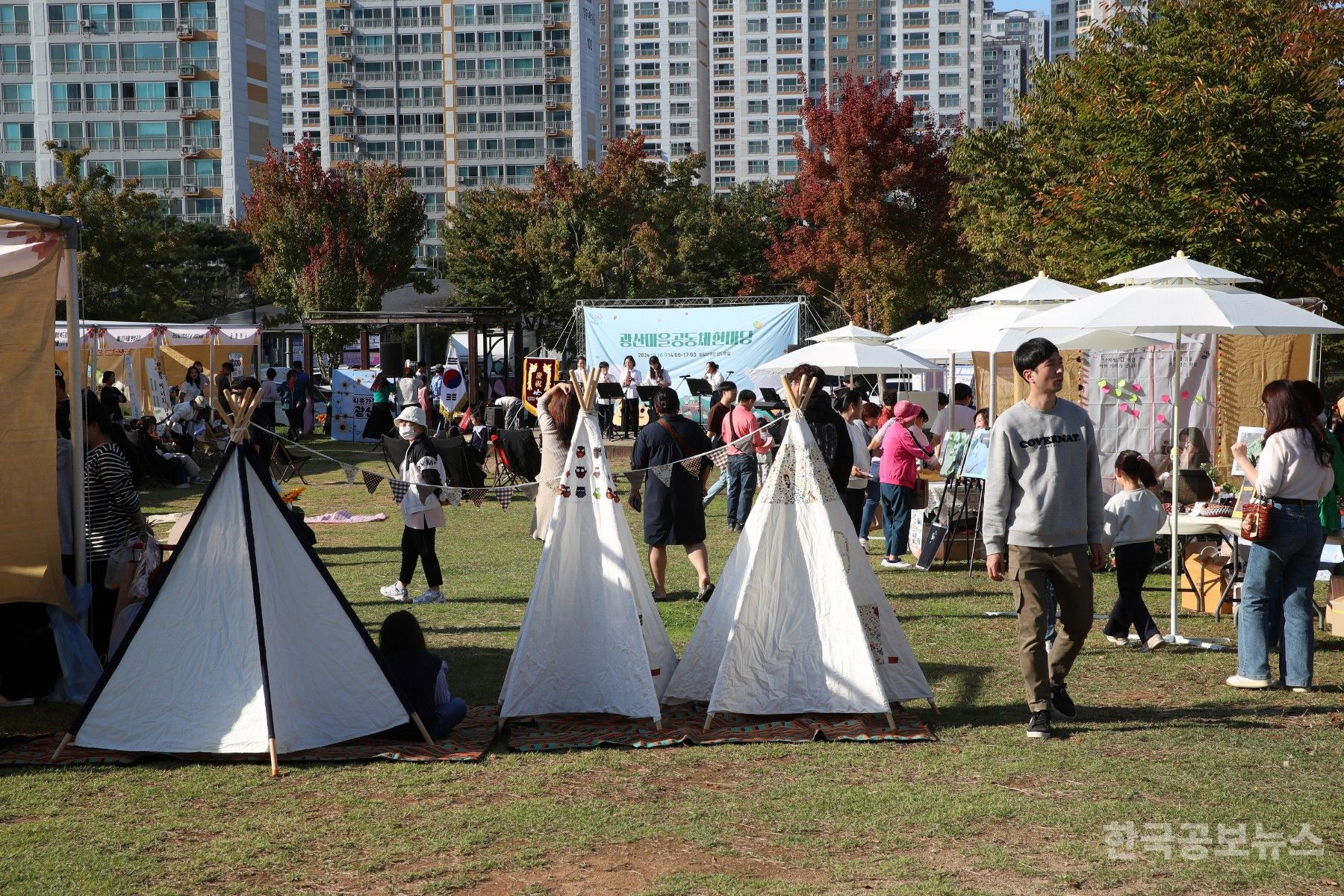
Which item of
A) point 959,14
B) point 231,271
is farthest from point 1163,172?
point 959,14

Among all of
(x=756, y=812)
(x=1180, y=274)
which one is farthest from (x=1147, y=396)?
(x=756, y=812)

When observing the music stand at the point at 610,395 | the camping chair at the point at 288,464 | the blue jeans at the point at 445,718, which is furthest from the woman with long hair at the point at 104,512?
the music stand at the point at 610,395

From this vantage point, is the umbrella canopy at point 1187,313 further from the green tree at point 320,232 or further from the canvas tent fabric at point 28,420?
the green tree at point 320,232

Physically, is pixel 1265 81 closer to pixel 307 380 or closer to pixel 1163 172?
pixel 1163 172

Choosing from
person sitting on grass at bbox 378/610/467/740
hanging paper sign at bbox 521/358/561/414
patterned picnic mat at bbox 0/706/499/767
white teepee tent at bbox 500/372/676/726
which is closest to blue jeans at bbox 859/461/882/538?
white teepee tent at bbox 500/372/676/726

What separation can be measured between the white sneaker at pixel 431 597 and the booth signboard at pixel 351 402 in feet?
66.6

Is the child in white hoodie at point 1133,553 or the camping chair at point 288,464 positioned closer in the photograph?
the child in white hoodie at point 1133,553

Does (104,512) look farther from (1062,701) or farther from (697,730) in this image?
(1062,701)

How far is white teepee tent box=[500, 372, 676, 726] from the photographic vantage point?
6594 mm

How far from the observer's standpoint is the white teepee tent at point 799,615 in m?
6.48

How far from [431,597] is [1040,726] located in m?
5.57

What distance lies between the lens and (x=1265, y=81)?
18.0 metres

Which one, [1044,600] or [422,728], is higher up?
[1044,600]

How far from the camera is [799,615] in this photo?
655 centimetres
